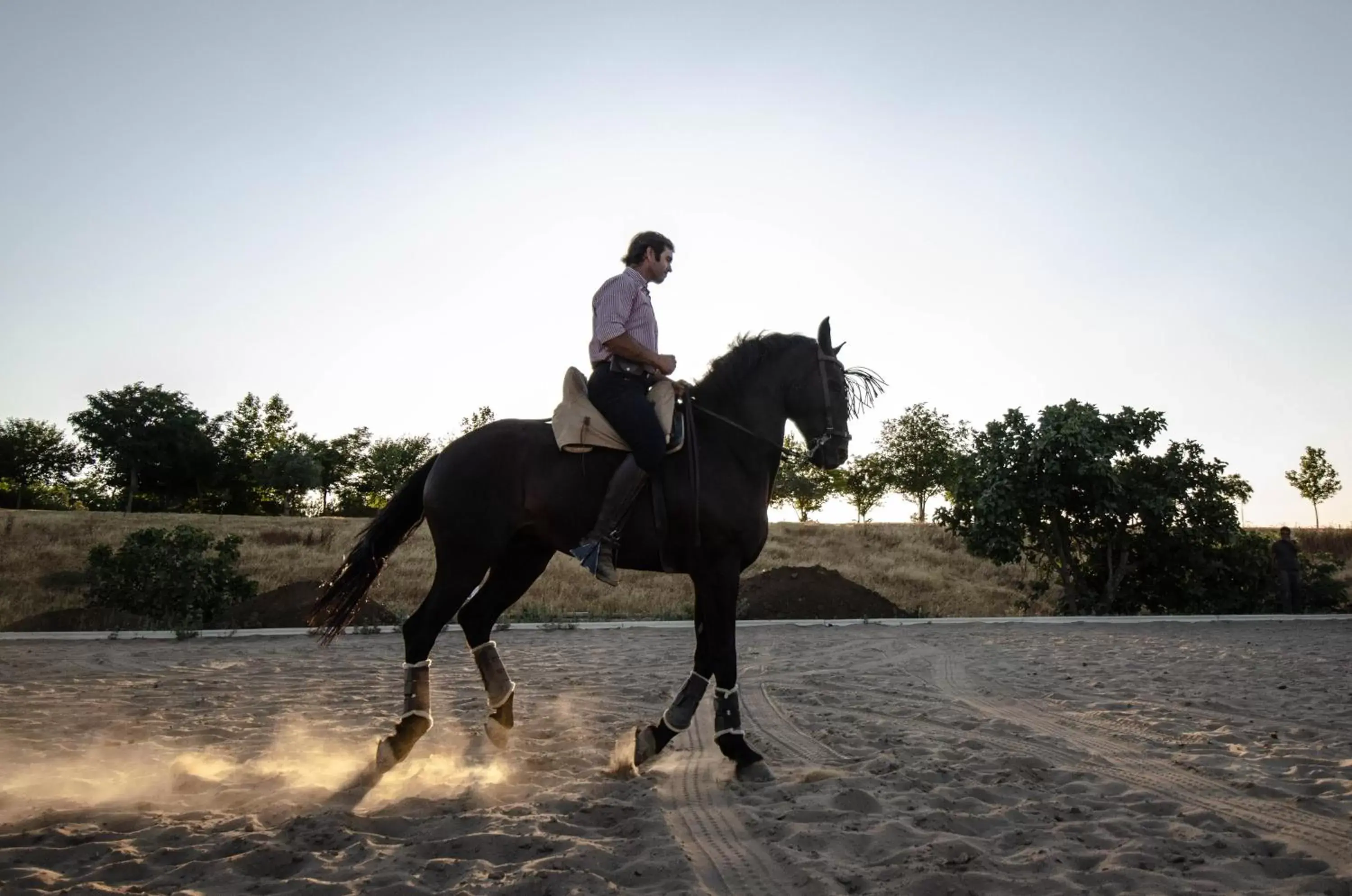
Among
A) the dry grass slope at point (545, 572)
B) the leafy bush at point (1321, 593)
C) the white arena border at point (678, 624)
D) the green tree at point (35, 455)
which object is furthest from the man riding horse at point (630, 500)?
the green tree at point (35, 455)

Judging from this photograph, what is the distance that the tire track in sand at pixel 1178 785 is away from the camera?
3.50 m


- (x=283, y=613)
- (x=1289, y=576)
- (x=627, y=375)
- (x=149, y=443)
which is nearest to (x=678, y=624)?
(x=283, y=613)

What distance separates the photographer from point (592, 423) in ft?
17.0

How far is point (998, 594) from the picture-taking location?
2247 centimetres

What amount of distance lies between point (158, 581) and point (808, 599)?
11.4 metres

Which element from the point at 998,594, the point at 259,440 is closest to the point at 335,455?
the point at 259,440

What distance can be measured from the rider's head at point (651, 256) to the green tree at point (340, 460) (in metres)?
61.6

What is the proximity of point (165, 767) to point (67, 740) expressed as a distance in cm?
116

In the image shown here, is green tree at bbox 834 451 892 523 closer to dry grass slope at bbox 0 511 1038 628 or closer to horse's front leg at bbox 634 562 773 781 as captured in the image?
dry grass slope at bbox 0 511 1038 628

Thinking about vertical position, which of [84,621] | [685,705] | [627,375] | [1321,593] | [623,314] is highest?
[623,314]

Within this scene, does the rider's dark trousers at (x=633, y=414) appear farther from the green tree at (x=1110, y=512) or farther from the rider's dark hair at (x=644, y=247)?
the green tree at (x=1110, y=512)

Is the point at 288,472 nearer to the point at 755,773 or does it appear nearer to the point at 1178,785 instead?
the point at 755,773

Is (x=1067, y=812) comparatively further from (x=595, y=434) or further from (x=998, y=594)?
(x=998, y=594)

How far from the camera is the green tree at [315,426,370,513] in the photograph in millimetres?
63000
